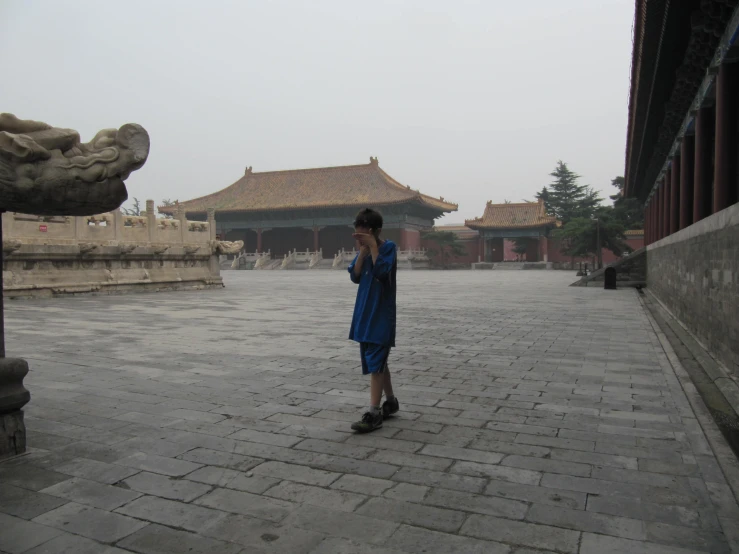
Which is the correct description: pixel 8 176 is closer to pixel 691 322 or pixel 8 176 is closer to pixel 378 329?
pixel 378 329

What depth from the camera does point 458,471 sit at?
9.00ft

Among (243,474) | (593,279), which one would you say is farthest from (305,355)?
(593,279)

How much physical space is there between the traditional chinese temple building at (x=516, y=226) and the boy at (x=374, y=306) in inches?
1606

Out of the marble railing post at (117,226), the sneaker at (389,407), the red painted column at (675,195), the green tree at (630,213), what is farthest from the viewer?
the green tree at (630,213)

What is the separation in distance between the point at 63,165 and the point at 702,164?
8.34 metres

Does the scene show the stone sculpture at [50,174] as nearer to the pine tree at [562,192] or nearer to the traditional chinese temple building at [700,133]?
the traditional chinese temple building at [700,133]

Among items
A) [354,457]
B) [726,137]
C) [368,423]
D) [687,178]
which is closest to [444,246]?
[687,178]

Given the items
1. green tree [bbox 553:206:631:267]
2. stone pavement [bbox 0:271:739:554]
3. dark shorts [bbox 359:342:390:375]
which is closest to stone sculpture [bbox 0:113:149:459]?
stone pavement [bbox 0:271:739:554]

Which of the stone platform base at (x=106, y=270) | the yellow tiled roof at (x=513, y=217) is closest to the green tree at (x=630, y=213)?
the yellow tiled roof at (x=513, y=217)

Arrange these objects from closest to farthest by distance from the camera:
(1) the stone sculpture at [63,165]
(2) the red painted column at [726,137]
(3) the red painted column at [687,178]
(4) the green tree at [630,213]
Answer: (1) the stone sculpture at [63,165] < (2) the red painted column at [726,137] < (3) the red painted column at [687,178] < (4) the green tree at [630,213]

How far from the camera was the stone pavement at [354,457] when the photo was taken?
6.98 ft

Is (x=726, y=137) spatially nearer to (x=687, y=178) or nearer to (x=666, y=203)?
(x=687, y=178)

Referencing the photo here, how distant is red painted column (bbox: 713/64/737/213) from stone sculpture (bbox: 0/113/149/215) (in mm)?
6277

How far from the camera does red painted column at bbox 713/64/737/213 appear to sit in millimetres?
6434
